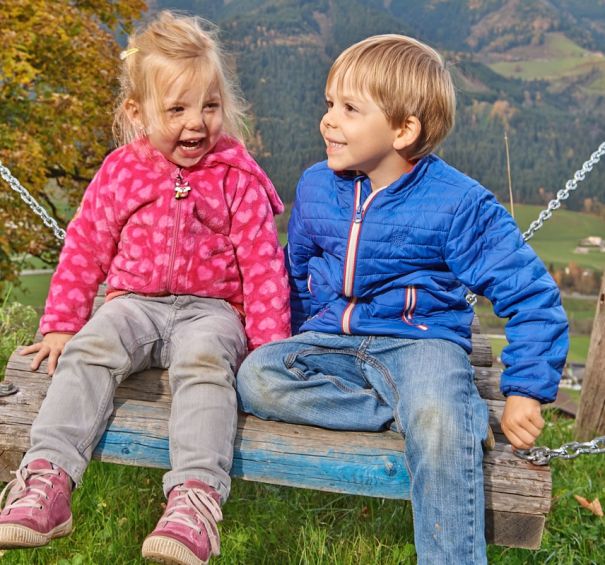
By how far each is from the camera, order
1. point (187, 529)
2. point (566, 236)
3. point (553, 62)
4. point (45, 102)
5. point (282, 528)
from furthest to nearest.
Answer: point (553, 62)
point (566, 236)
point (45, 102)
point (282, 528)
point (187, 529)

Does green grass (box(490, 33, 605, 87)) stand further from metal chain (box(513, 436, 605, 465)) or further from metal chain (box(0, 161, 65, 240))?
metal chain (box(513, 436, 605, 465))

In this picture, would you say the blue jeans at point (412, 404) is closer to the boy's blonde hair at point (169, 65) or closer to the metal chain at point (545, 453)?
the metal chain at point (545, 453)

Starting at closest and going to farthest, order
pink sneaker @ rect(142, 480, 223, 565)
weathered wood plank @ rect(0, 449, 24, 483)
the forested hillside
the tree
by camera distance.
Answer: pink sneaker @ rect(142, 480, 223, 565)
weathered wood plank @ rect(0, 449, 24, 483)
the tree
the forested hillside

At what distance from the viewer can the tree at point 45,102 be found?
23.9ft

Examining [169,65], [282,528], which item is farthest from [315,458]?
[169,65]

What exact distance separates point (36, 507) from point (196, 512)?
411 mm

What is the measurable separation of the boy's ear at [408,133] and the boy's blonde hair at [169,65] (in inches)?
25.0

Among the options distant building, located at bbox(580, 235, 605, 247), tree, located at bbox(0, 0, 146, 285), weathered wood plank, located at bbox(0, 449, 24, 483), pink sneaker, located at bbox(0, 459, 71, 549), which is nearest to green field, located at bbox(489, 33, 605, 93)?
distant building, located at bbox(580, 235, 605, 247)

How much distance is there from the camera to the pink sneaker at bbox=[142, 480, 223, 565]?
6.61ft

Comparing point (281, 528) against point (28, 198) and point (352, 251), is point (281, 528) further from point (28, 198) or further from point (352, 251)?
point (28, 198)

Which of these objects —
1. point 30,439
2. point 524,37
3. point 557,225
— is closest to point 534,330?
point 30,439

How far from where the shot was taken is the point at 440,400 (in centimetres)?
223

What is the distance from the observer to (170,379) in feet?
8.18

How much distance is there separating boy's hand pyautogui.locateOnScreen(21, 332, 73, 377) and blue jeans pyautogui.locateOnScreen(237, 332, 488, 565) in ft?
2.18
